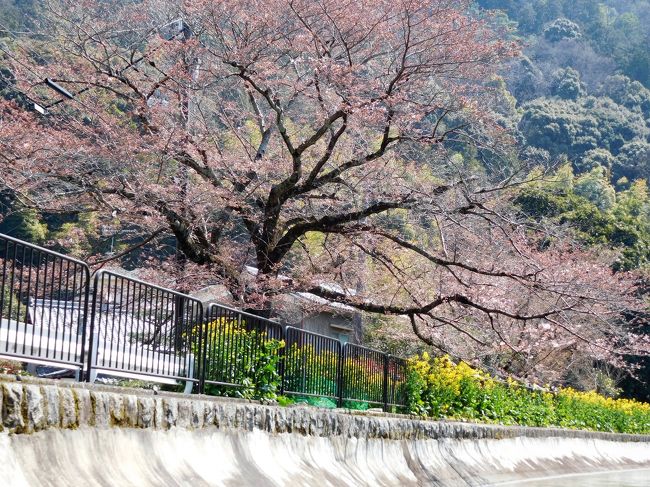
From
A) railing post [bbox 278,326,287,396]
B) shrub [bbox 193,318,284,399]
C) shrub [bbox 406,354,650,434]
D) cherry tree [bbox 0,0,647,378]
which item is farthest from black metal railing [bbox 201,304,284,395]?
shrub [bbox 406,354,650,434]

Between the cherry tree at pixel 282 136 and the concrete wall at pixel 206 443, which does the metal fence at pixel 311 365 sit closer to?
the concrete wall at pixel 206 443

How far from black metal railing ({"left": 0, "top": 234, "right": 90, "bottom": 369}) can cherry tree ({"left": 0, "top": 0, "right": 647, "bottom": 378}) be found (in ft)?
31.4

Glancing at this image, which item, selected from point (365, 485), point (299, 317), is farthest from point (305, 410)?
point (299, 317)

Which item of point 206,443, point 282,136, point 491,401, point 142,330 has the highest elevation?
point 282,136

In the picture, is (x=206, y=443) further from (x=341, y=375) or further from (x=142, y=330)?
(x=341, y=375)

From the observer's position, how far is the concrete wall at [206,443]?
6.11 metres

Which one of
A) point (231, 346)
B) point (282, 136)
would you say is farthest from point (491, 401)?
point (231, 346)

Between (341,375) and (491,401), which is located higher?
(341,375)

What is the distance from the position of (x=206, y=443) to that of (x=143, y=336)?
124 cm

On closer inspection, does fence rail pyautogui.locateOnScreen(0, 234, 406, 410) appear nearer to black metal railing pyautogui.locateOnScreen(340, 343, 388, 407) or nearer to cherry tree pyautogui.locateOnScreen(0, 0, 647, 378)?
black metal railing pyautogui.locateOnScreen(340, 343, 388, 407)

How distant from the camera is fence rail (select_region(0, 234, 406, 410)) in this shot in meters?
7.22

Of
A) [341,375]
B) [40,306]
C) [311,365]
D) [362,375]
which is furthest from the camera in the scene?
[362,375]

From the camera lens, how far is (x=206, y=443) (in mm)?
8758

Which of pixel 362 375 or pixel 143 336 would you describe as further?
pixel 362 375
